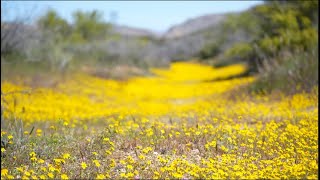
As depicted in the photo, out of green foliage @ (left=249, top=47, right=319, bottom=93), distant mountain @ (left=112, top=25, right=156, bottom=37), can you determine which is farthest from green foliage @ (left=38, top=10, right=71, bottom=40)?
distant mountain @ (left=112, top=25, right=156, bottom=37)

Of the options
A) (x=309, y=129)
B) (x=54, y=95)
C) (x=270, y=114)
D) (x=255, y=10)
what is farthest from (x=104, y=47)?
(x=309, y=129)

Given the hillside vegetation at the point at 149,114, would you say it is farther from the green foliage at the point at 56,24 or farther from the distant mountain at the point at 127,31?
the distant mountain at the point at 127,31

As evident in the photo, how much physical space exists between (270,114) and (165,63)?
32.3 meters

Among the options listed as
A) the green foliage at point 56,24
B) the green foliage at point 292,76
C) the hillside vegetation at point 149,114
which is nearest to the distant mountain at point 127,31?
the green foliage at point 56,24

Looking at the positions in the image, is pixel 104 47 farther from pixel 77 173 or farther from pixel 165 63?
pixel 77 173

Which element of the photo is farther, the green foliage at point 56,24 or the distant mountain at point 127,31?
the distant mountain at point 127,31

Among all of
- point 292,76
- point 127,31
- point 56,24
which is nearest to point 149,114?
point 292,76

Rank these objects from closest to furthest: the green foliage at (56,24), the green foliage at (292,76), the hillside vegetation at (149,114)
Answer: the hillside vegetation at (149,114) < the green foliage at (292,76) < the green foliage at (56,24)

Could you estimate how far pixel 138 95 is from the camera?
19.1 meters

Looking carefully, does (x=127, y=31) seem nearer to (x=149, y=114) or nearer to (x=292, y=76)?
(x=292, y=76)

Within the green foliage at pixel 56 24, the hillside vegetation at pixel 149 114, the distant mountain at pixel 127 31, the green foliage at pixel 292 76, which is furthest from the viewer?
the distant mountain at pixel 127 31

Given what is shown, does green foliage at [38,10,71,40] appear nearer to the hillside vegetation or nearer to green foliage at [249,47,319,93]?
the hillside vegetation

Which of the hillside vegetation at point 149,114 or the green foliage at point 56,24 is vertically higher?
the green foliage at point 56,24

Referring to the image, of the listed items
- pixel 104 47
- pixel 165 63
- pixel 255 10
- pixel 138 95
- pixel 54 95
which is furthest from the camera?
pixel 165 63
